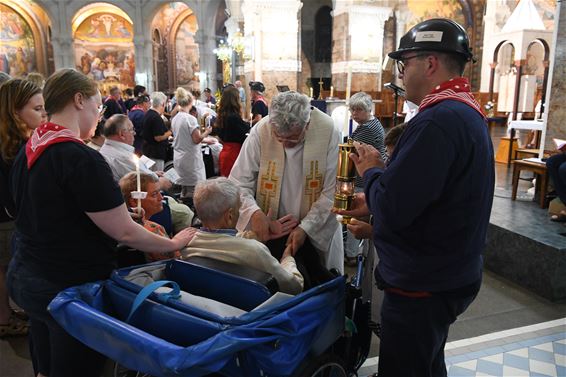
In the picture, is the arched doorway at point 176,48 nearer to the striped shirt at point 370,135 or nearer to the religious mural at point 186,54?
the religious mural at point 186,54

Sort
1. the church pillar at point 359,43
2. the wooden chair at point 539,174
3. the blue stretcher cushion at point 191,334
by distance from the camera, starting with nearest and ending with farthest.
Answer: the blue stretcher cushion at point 191,334, the wooden chair at point 539,174, the church pillar at point 359,43

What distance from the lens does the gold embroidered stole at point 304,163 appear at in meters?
2.65

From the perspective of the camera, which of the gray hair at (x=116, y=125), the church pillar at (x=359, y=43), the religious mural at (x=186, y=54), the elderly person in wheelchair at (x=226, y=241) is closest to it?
the elderly person in wheelchair at (x=226, y=241)

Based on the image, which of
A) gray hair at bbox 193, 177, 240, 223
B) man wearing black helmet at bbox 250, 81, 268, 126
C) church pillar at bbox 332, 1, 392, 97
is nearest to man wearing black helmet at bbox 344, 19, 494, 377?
gray hair at bbox 193, 177, 240, 223

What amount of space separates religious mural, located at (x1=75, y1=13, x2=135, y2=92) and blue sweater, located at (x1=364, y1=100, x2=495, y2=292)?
28.9m

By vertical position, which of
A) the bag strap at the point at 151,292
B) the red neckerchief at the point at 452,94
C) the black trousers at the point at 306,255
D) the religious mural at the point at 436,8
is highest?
the religious mural at the point at 436,8

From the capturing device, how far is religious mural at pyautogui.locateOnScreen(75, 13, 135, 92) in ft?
89.4

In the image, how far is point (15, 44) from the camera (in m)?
26.4

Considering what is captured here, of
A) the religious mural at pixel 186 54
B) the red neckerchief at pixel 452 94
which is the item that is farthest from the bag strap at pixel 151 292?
the religious mural at pixel 186 54

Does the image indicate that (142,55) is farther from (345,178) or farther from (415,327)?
(415,327)

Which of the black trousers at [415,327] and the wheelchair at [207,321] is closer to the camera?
the wheelchair at [207,321]

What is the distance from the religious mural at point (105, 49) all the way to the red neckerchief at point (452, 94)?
94.8 feet

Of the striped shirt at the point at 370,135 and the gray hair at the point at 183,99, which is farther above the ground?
the gray hair at the point at 183,99

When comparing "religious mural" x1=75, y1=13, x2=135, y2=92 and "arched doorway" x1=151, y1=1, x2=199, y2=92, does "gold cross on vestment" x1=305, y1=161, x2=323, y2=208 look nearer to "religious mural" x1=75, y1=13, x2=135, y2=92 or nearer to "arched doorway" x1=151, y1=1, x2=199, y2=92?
"arched doorway" x1=151, y1=1, x2=199, y2=92
